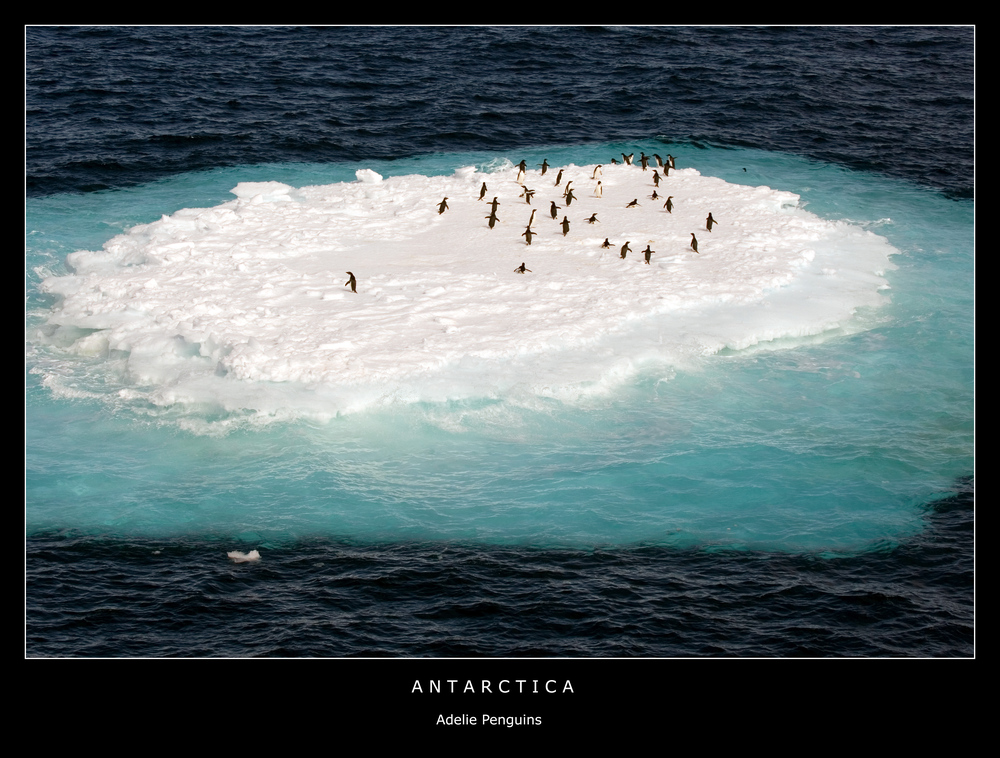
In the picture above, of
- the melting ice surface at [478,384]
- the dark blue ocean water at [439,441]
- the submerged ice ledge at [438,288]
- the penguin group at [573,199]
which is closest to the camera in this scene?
the dark blue ocean water at [439,441]

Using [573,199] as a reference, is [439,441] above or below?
below

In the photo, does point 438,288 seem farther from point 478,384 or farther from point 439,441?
point 439,441

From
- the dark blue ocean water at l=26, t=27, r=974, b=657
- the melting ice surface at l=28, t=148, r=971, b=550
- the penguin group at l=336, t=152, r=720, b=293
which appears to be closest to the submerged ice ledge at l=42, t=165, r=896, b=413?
the melting ice surface at l=28, t=148, r=971, b=550

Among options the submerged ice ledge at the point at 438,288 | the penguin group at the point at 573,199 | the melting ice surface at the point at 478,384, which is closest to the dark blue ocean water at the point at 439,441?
the melting ice surface at the point at 478,384

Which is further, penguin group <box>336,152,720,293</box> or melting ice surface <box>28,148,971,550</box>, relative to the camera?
penguin group <box>336,152,720,293</box>

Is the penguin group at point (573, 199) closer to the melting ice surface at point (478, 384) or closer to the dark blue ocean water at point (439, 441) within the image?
the melting ice surface at point (478, 384)

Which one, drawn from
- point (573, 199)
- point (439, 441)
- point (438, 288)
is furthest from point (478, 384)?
point (573, 199)

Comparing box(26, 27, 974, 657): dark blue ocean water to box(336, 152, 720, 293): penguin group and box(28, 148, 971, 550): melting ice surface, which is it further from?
box(336, 152, 720, 293): penguin group
